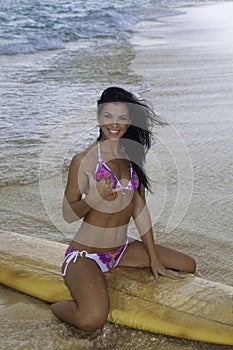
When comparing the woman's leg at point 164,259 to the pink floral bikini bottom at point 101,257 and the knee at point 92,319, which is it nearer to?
the pink floral bikini bottom at point 101,257

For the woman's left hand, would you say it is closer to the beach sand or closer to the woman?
the woman

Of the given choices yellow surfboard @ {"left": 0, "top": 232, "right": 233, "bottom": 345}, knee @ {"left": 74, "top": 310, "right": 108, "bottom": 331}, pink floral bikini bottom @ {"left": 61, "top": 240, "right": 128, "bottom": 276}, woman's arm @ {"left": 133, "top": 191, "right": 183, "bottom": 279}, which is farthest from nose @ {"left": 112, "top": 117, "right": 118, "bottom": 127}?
knee @ {"left": 74, "top": 310, "right": 108, "bottom": 331}

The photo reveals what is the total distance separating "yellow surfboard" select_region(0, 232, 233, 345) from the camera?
8.48 feet

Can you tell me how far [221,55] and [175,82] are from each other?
217cm

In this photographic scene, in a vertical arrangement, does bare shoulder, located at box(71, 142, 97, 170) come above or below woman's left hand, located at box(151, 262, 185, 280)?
above

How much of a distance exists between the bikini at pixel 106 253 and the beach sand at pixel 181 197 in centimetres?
32

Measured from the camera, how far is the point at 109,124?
285 centimetres

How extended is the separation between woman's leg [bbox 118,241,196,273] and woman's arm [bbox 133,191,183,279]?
8 cm

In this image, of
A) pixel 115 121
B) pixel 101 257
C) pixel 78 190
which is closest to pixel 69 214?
pixel 78 190

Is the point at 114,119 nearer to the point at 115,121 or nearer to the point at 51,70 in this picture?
the point at 115,121

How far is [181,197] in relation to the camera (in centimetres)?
432

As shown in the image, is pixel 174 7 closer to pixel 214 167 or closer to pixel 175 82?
pixel 175 82

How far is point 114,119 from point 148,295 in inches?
36.9

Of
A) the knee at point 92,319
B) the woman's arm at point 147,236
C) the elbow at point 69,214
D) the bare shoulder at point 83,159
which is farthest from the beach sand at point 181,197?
the bare shoulder at point 83,159
